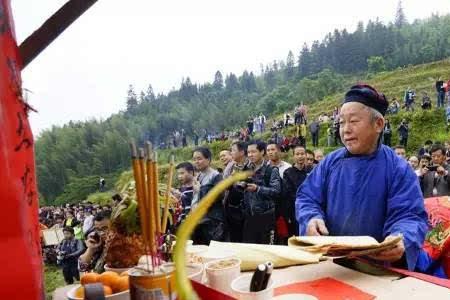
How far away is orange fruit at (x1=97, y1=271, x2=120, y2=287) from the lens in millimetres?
1166

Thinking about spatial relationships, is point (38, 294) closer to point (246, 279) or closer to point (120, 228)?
point (120, 228)

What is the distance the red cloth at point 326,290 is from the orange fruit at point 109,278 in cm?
51

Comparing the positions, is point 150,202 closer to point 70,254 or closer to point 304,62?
point 70,254

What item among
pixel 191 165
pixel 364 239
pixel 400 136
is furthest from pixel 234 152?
pixel 400 136

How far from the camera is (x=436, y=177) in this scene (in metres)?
5.47

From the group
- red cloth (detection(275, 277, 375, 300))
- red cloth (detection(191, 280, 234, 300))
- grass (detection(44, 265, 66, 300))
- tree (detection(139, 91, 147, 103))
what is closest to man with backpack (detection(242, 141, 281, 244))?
red cloth (detection(275, 277, 375, 300))

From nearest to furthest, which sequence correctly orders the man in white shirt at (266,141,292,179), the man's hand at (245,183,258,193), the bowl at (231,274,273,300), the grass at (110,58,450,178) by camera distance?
1. the bowl at (231,274,273,300)
2. the man's hand at (245,183,258,193)
3. the man in white shirt at (266,141,292,179)
4. the grass at (110,58,450,178)

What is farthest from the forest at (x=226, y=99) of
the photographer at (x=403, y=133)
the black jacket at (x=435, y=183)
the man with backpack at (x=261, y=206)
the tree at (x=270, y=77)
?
the photographer at (x=403, y=133)

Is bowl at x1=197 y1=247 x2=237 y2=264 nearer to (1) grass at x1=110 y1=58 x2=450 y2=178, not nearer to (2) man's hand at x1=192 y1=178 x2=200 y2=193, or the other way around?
(2) man's hand at x1=192 y1=178 x2=200 y2=193

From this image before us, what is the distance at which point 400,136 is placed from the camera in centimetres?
1644

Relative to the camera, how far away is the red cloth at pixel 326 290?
4.38 feet

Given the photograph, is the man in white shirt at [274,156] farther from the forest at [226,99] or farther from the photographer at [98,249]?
the photographer at [98,249]

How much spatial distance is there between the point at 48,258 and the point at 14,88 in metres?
11.6

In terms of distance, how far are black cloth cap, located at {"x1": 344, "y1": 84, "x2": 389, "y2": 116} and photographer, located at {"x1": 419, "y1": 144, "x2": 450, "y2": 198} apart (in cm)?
367
